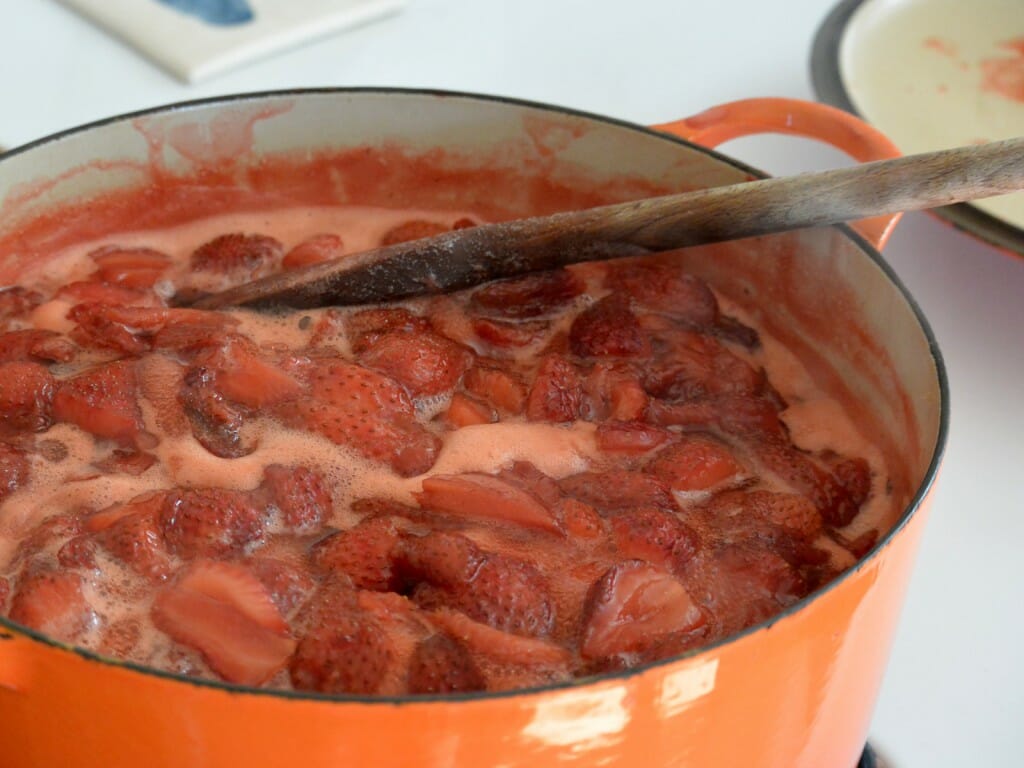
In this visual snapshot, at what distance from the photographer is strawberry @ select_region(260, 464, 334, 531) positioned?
90cm

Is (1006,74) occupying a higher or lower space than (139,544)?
higher

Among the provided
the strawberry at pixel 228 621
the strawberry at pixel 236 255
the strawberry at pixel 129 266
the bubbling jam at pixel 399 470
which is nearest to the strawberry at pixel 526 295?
the bubbling jam at pixel 399 470

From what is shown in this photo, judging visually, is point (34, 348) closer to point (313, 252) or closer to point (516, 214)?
point (313, 252)

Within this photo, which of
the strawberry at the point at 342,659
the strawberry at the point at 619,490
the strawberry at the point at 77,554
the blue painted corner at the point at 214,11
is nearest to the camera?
the strawberry at the point at 342,659

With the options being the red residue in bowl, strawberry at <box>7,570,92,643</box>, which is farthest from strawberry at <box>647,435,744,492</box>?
the red residue in bowl

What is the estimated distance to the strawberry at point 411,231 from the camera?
1.21 m

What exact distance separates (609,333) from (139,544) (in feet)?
1.53

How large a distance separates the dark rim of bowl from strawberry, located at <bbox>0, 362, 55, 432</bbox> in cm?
83

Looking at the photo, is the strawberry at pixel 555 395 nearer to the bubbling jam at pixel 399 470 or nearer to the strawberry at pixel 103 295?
the bubbling jam at pixel 399 470

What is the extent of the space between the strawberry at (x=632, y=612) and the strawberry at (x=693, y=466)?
0.59 feet

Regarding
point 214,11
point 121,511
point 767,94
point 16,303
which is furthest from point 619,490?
point 214,11

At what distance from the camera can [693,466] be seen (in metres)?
0.96

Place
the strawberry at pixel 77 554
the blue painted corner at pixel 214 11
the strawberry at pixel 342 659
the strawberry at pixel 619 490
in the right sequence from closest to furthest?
the strawberry at pixel 342 659 < the strawberry at pixel 77 554 < the strawberry at pixel 619 490 < the blue painted corner at pixel 214 11

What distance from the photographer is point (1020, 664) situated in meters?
1.01
